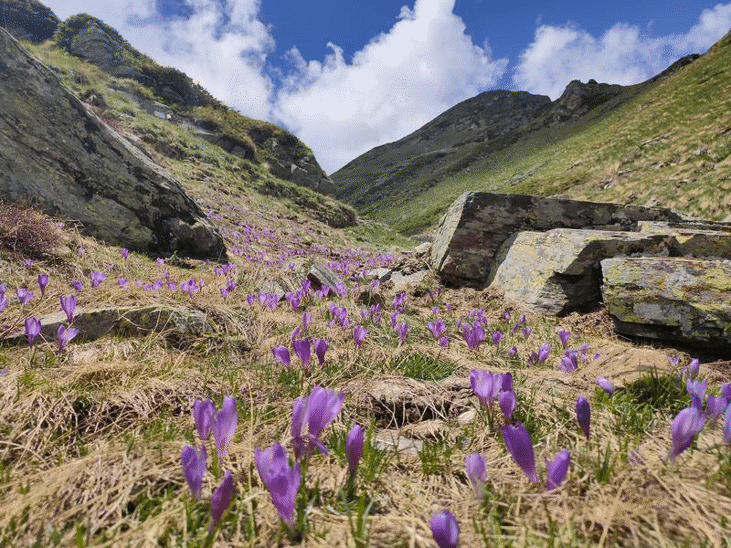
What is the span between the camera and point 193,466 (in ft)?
3.51

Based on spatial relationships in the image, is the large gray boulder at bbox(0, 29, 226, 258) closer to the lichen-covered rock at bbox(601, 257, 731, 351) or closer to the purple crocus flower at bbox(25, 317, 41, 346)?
the purple crocus flower at bbox(25, 317, 41, 346)

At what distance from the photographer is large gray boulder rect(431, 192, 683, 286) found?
6113 mm

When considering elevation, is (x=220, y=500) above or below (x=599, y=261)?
below

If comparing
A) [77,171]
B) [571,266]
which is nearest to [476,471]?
[571,266]

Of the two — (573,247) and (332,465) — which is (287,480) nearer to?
(332,465)

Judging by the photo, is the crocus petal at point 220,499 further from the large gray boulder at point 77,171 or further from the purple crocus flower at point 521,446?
the large gray boulder at point 77,171

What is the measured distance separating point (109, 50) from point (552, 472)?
3090 cm

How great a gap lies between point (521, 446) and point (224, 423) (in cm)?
94

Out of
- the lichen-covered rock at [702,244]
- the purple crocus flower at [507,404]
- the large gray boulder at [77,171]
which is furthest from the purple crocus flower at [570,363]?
the large gray boulder at [77,171]

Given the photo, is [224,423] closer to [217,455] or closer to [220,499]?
[217,455]

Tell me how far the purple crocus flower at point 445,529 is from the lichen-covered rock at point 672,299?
3.83 m

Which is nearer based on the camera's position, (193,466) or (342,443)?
(193,466)

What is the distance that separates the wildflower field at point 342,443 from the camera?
3.47 ft

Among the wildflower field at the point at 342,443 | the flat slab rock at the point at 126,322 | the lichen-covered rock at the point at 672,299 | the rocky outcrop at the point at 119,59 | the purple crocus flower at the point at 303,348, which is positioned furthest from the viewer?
the rocky outcrop at the point at 119,59
